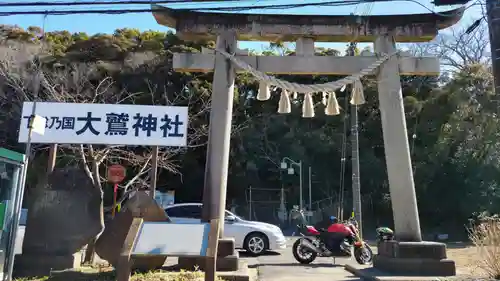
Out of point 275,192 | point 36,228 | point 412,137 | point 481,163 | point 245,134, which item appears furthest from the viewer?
point 275,192

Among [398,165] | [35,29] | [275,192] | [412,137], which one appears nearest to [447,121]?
[412,137]

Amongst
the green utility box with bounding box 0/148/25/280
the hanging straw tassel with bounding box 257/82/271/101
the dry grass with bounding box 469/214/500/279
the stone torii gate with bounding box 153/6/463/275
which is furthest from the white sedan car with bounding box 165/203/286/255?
the dry grass with bounding box 469/214/500/279

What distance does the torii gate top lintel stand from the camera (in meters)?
9.01

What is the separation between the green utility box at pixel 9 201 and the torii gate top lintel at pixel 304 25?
13.0 feet

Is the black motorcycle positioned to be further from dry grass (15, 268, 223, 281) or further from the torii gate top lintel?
dry grass (15, 268, 223, 281)

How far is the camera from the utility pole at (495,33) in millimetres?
5746

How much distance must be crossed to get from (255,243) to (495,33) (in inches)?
337

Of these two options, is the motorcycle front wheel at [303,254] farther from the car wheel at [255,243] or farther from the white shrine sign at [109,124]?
the white shrine sign at [109,124]

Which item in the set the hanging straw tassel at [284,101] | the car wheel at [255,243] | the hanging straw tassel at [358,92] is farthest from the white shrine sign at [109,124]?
the car wheel at [255,243]

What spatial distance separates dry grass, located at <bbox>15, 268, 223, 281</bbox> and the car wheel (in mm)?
5257

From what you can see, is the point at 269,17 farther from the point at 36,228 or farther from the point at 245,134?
the point at 245,134

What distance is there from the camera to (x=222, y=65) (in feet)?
29.3

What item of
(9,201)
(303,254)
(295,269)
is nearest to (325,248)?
(303,254)

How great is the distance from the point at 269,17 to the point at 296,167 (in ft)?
53.9
